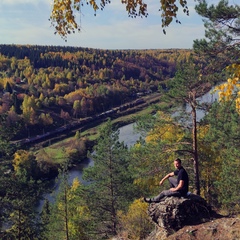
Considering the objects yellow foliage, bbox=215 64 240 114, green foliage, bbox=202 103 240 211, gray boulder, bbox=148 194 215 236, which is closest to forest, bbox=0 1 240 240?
green foliage, bbox=202 103 240 211

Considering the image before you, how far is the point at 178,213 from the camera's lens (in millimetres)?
7746

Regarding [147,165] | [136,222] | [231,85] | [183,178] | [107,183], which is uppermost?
[231,85]

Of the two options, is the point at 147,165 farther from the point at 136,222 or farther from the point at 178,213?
the point at 178,213

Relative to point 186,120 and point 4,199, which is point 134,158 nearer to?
point 186,120

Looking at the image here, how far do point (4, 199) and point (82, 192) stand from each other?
12.3 feet

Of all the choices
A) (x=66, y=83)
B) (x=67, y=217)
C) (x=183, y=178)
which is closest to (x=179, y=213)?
(x=183, y=178)

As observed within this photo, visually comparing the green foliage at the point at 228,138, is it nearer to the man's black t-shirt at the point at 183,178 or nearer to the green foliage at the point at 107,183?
the green foliage at the point at 107,183

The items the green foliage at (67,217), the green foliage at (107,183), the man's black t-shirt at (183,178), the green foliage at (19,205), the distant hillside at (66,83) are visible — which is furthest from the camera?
the distant hillside at (66,83)

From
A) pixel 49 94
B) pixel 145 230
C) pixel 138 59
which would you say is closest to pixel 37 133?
pixel 49 94

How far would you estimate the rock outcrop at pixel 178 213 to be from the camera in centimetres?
774

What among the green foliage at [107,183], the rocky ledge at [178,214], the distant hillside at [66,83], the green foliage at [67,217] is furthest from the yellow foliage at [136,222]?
the distant hillside at [66,83]

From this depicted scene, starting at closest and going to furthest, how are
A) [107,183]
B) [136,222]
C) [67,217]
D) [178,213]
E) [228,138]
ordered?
[178,213] → [136,222] → [228,138] → [107,183] → [67,217]

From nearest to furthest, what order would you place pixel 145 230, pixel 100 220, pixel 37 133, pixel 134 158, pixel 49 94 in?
1. pixel 145 230
2. pixel 134 158
3. pixel 100 220
4. pixel 37 133
5. pixel 49 94

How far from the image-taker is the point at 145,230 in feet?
38.4
